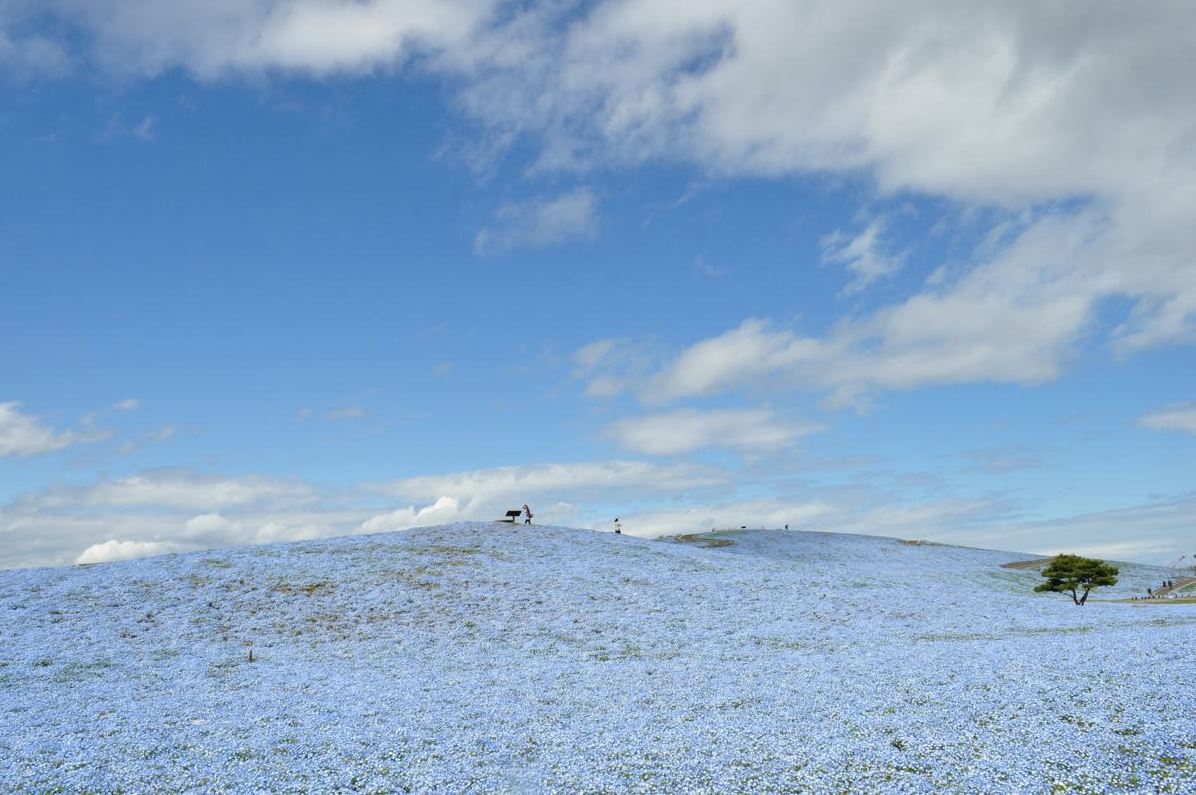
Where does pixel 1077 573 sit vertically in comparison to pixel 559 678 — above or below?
above

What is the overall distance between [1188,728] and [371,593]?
30.7 metres

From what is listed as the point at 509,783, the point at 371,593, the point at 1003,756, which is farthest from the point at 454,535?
the point at 1003,756

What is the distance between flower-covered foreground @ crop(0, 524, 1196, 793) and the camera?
15.0 m

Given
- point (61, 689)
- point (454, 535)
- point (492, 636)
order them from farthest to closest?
point (454, 535), point (492, 636), point (61, 689)

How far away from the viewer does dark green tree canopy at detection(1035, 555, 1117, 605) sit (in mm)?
47156

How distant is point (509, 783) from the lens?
14.6 m

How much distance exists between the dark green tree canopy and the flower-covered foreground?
6440mm

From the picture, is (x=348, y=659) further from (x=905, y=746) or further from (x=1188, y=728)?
(x=1188, y=728)

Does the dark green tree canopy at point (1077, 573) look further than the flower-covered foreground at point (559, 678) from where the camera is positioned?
Yes

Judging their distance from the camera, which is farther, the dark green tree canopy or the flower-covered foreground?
the dark green tree canopy

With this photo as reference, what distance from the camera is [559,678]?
23.8m

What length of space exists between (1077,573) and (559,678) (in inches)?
1533

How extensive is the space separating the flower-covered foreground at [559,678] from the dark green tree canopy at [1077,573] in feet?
21.1

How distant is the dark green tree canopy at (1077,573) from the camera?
47156mm
